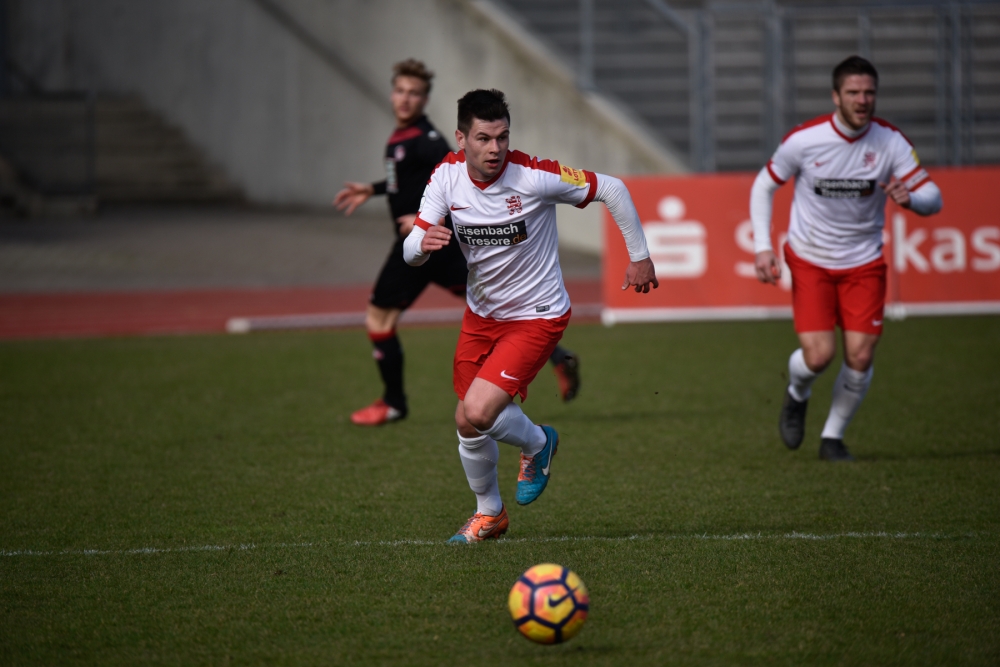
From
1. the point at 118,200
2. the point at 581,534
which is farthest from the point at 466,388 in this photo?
the point at 118,200

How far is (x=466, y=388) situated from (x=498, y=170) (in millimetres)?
977

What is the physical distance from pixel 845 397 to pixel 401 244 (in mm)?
2895

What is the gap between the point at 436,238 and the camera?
4.58 meters

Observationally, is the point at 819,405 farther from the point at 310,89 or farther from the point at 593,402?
the point at 310,89

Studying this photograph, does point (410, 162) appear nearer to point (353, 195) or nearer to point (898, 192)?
point (353, 195)

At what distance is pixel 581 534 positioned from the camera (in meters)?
5.06

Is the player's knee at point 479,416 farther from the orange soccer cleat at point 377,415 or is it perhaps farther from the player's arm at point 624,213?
the orange soccer cleat at point 377,415

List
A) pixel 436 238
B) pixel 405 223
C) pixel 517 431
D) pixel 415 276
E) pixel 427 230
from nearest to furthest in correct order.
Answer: pixel 436 238 < pixel 427 230 < pixel 517 431 < pixel 405 223 < pixel 415 276

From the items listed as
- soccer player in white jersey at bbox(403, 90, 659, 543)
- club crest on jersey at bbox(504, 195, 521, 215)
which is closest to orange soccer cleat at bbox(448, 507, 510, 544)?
soccer player in white jersey at bbox(403, 90, 659, 543)

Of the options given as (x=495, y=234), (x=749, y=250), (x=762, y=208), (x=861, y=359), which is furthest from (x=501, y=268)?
(x=749, y=250)

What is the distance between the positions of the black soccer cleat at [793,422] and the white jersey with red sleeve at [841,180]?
83 cm

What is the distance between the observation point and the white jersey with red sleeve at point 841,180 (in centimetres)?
638

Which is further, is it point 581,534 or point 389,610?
point 581,534

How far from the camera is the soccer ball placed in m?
3.63
